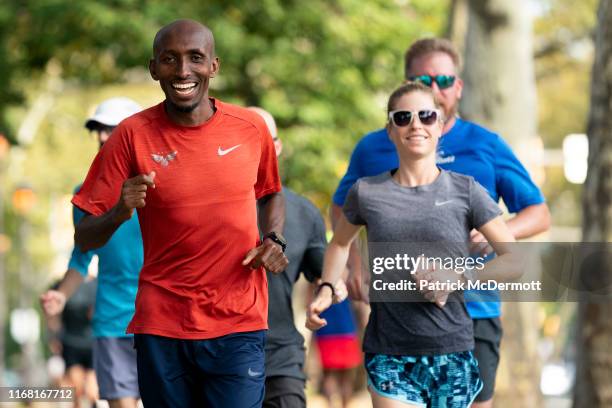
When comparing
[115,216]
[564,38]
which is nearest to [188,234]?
[115,216]

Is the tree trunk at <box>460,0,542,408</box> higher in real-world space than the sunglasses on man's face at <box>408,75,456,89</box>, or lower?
higher

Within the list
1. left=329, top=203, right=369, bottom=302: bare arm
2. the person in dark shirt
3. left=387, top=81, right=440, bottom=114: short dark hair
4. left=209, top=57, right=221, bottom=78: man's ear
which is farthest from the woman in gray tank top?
the person in dark shirt

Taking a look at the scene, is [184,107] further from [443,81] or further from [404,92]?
[443,81]

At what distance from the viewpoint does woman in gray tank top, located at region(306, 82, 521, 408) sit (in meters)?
6.12

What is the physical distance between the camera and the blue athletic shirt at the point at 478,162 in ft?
24.4

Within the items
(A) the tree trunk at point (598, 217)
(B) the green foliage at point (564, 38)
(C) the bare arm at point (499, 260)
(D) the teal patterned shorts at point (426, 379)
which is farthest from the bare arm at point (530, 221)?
(B) the green foliage at point (564, 38)

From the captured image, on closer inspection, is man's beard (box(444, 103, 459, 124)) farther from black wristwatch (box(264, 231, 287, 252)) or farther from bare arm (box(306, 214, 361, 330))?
black wristwatch (box(264, 231, 287, 252))

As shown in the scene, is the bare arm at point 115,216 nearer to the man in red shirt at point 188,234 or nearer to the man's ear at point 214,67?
the man in red shirt at point 188,234

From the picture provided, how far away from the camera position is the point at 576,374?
11.5 m

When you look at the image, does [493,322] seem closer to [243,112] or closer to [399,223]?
[399,223]

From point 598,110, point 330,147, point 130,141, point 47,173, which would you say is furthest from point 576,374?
point 47,173

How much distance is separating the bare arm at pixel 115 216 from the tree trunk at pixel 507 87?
10164mm

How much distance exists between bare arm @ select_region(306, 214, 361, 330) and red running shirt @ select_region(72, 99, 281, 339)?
51 cm

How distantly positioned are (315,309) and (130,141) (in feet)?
3.78
